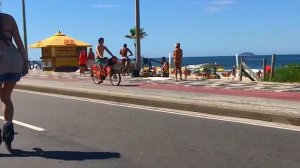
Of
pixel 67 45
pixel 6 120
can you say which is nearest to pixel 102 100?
pixel 6 120

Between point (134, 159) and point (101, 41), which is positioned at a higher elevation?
point (101, 41)

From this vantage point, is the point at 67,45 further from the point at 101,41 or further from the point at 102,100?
the point at 102,100

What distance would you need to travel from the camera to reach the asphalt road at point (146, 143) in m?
6.73

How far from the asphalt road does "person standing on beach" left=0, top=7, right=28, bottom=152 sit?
799 mm

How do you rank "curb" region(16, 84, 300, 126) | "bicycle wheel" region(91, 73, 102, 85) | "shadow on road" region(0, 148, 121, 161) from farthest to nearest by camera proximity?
"bicycle wheel" region(91, 73, 102, 85) → "curb" region(16, 84, 300, 126) → "shadow on road" region(0, 148, 121, 161)

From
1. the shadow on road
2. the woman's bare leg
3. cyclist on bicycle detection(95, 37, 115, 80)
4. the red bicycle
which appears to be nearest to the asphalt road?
the shadow on road

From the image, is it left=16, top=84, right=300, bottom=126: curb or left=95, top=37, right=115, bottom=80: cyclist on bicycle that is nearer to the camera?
left=16, top=84, right=300, bottom=126: curb

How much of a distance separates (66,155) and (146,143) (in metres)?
1.32

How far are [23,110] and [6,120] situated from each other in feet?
17.8

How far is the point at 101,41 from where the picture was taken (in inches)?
767

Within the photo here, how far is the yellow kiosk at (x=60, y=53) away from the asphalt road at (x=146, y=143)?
2353cm

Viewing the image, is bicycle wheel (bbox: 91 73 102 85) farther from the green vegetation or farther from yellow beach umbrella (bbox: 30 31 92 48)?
yellow beach umbrella (bbox: 30 31 92 48)

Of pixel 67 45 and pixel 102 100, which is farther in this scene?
pixel 67 45

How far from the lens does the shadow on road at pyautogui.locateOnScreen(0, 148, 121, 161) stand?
7043mm
